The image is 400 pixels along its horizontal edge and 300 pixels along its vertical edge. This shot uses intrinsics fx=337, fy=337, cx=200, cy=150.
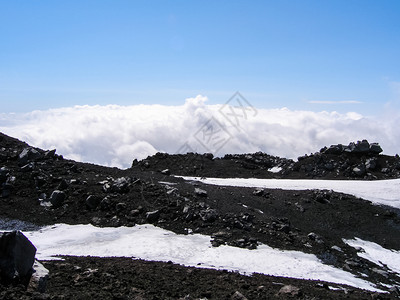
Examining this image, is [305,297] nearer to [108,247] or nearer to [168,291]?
[168,291]

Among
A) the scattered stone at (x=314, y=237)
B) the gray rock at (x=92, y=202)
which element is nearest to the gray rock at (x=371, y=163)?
the scattered stone at (x=314, y=237)

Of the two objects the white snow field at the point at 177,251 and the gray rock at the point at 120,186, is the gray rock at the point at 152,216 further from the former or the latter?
the gray rock at the point at 120,186

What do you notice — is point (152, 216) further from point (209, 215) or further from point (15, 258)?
point (15, 258)

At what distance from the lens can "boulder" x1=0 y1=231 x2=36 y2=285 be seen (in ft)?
29.5

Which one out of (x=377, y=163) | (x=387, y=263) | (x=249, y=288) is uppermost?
(x=377, y=163)

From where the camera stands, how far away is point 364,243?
81.5 feet

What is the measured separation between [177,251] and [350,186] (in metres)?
26.0

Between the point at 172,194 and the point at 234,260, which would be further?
the point at 172,194

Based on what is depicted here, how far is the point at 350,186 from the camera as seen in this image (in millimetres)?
37125

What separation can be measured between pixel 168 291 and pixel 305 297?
460 centimetres

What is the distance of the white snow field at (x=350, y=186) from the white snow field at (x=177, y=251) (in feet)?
56.3

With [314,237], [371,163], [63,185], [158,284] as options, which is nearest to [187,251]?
[158,284]

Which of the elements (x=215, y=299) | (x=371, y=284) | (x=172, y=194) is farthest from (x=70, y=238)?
(x=371, y=284)

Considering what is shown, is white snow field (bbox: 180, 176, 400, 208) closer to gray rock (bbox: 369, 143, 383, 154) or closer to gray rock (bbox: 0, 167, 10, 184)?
gray rock (bbox: 369, 143, 383, 154)
